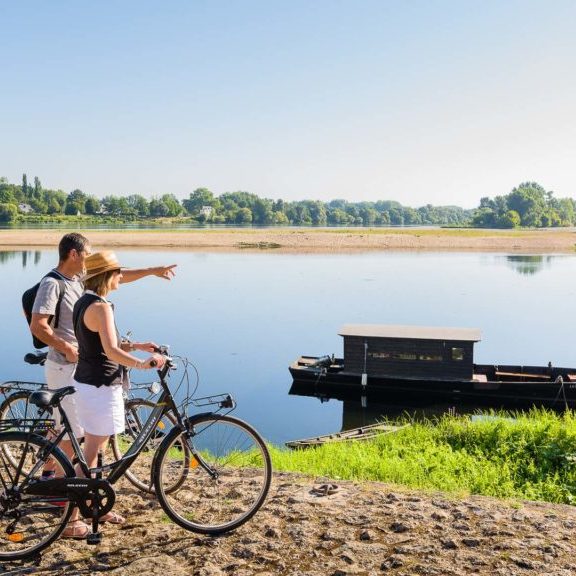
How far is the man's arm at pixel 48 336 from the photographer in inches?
201

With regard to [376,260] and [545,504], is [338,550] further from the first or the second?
[376,260]

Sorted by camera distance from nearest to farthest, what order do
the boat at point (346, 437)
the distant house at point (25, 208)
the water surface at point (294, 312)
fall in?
the boat at point (346, 437), the water surface at point (294, 312), the distant house at point (25, 208)

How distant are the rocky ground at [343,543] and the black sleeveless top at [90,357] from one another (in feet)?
4.33

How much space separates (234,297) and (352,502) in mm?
38304

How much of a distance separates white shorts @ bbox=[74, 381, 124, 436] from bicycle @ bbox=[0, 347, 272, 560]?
11 cm

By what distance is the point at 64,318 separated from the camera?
5332mm

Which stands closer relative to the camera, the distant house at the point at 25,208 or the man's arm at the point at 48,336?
the man's arm at the point at 48,336

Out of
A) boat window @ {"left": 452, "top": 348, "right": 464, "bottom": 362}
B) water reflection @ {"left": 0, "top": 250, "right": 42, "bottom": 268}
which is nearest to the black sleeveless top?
boat window @ {"left": 452, "top": 348, "right": 464, "bottom": 362}

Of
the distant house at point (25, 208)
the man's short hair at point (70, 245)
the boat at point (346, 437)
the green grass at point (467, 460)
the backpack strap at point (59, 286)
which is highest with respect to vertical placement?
the distant house at point (25, 208)

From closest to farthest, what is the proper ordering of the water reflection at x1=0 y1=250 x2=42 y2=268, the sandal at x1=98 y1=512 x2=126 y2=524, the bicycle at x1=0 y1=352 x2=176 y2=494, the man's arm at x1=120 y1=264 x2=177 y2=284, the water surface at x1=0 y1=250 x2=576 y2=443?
the sandal at x1=98 y1=512 x2=126 y2=524 < the bicycle at x1=0 y1=352 x2=176 y2=494 < the man's arm at x1=120 y1=264 x2=177 y2=284 < the water surface at x1=0 y1=250 x2=576 y2=443 < the water reflection at x1=0 y1=250 x2=42 y2=268

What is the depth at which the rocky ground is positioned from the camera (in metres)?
4.51

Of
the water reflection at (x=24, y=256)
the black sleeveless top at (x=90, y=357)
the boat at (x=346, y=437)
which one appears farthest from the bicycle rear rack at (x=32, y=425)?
the water reflection at (x=24, y=256)

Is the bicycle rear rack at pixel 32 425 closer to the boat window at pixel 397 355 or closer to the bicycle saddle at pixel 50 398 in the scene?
the bicycle saddle at pixel 50 398

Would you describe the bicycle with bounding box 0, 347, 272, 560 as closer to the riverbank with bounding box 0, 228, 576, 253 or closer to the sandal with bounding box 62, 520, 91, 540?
the sandal with bounding box 62, 520, 91, 540
